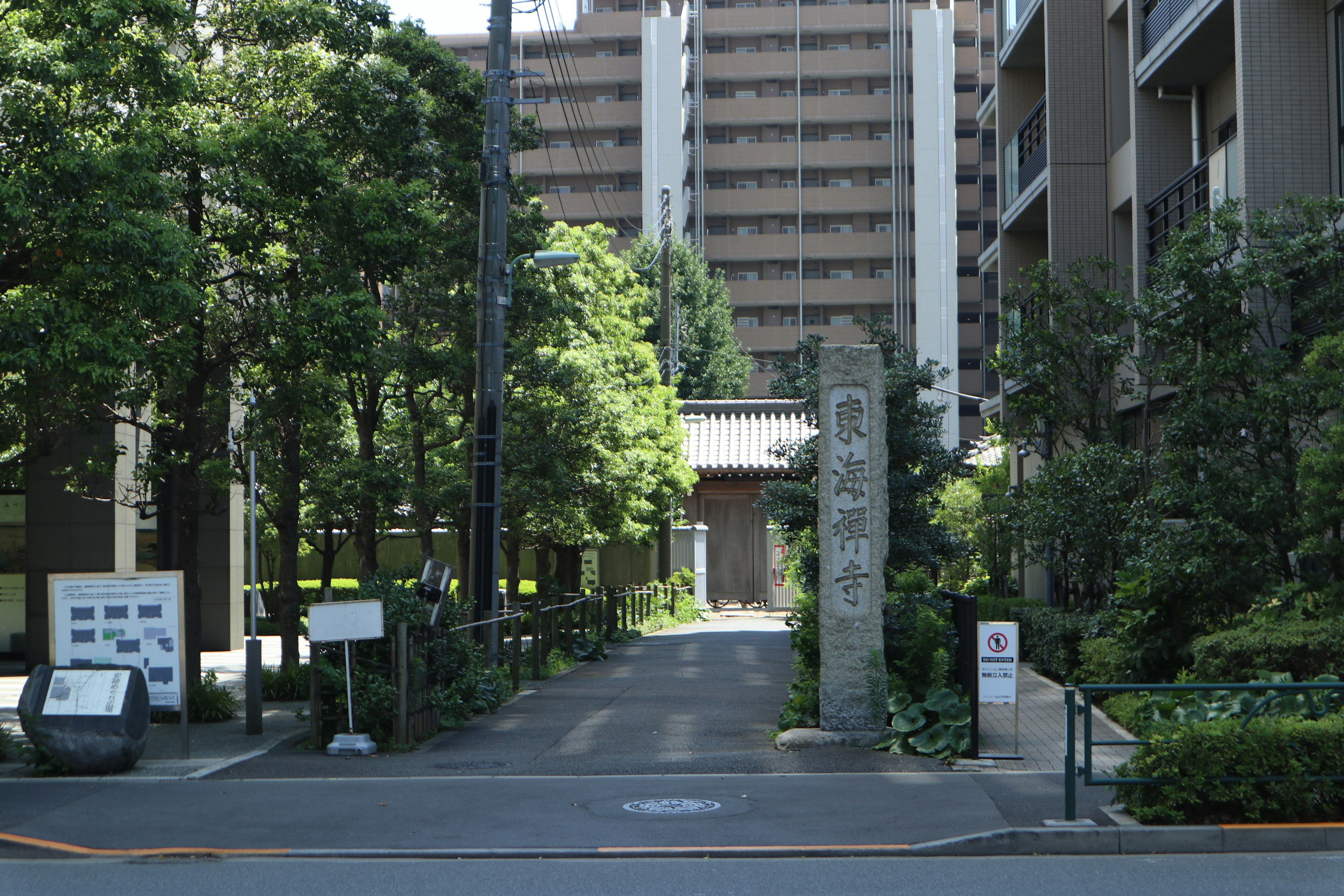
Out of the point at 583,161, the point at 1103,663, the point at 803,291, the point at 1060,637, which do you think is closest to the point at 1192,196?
the point at 1060,637

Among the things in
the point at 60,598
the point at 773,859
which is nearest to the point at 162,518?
the point at 60,598

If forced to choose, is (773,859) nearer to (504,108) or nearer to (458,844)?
(458,844)

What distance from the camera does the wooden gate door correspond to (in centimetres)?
3747

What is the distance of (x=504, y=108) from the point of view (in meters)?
16.2

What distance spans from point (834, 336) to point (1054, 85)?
43.8 meters

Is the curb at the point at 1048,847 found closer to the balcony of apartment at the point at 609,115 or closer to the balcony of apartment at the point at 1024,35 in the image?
the balcony of apartment at the point at 1024,35

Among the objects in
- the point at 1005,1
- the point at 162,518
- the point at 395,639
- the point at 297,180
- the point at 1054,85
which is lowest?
the point at 395,639

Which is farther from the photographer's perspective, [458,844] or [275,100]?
[275,100]

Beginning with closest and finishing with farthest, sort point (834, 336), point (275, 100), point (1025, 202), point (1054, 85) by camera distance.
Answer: point (275, 100)
point (1054, 85)
point (1025, 202)
point (834, 336)

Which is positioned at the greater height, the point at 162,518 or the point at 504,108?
the point at 504,108

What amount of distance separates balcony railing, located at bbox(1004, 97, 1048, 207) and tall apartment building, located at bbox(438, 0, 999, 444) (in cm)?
3863

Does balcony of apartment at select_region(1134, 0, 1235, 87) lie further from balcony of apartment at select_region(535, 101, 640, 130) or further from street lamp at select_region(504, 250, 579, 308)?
A: balcony of apartment at select_region(535, 101, 640, 130)

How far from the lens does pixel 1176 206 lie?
1703 centimetres

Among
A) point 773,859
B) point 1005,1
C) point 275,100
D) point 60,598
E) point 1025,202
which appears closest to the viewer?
point 773,859
